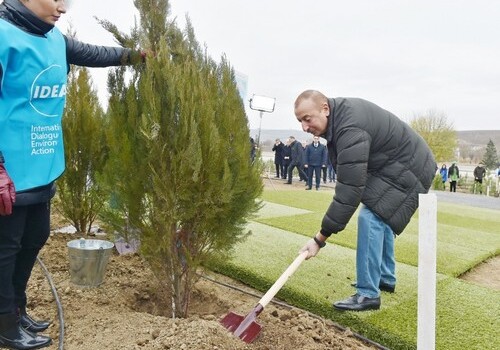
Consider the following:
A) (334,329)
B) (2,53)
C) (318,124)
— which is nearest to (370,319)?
(334,329)

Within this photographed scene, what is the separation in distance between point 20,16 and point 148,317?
2117 millimetres

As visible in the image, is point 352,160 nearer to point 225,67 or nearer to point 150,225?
point 225,67

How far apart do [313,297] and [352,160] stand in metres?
A: 1.42

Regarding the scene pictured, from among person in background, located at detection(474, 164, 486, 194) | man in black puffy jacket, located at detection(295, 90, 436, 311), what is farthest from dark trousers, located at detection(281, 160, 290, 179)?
man in black puffy jacket, located at detection(295, 90, 436, 311)

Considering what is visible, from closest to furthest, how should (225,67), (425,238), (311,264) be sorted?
(425,238)
(225,67)
(311,264)

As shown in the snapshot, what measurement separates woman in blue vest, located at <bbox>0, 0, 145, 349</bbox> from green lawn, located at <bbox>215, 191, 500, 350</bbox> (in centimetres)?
228

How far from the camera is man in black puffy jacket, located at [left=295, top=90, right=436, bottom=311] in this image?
3.30 m

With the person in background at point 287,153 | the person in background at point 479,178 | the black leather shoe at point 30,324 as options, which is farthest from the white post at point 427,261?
the person in background at point 479,178

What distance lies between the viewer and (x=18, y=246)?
2.67m

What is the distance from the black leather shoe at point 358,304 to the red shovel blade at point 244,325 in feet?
3.39

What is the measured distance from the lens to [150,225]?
3033 millimetres

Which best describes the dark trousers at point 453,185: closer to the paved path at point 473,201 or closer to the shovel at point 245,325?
the paved path at point 473,201

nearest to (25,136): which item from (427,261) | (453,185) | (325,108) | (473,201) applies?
(325,108)

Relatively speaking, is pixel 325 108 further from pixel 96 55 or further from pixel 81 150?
pixel 81 150
